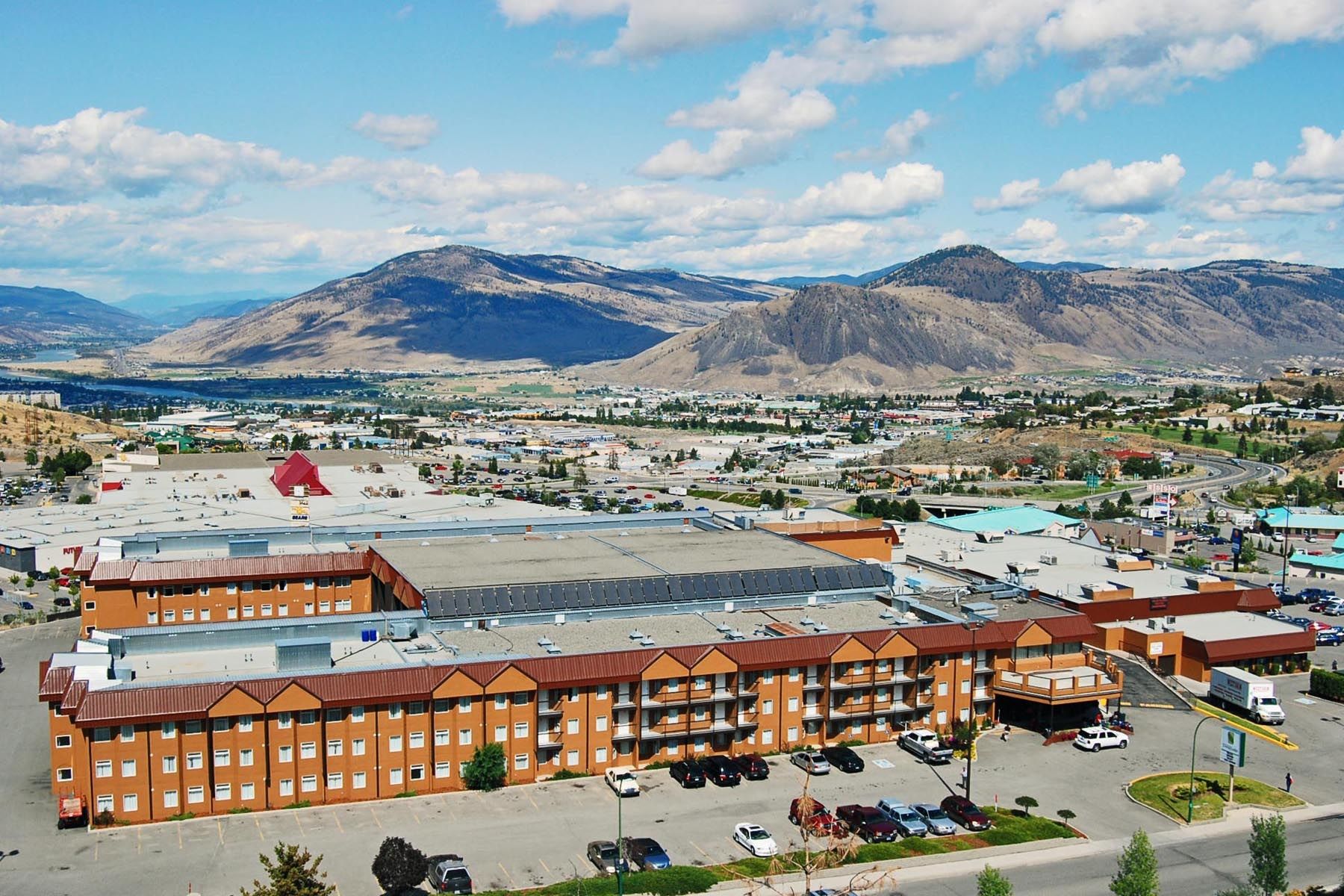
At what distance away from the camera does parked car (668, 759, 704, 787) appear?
134ft

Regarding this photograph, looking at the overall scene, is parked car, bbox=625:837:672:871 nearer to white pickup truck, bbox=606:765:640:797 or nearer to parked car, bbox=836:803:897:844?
white pickup truck, bbox=606:765:640:797

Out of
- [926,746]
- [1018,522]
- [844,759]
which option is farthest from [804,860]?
[1018,522]

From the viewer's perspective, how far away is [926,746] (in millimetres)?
44344

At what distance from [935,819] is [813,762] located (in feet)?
18.9

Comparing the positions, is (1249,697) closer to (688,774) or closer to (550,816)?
(688,774)

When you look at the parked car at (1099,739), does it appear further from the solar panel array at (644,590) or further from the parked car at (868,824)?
the parked car at (868,824)

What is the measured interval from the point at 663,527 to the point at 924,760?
26.0 meters

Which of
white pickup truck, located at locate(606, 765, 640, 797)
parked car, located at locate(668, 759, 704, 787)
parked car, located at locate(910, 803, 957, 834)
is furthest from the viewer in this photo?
parked car, located at locate(668, 759, 704, 787)

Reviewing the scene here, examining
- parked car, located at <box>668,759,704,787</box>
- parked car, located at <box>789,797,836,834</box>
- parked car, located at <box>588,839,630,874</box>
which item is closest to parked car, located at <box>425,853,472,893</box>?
parked car, located at <box>588,839,630,874</box>

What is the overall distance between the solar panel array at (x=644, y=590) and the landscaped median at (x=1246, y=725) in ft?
45.1

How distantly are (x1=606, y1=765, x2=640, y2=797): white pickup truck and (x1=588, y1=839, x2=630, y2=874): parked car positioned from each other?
3453 millimetres

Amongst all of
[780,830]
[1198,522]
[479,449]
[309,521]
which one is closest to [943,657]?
[780,830]

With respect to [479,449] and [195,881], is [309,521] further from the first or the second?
[479,449]

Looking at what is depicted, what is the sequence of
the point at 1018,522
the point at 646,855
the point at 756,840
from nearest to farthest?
the point at 646,855 < the point at 756,840 < the point at 1018,522
